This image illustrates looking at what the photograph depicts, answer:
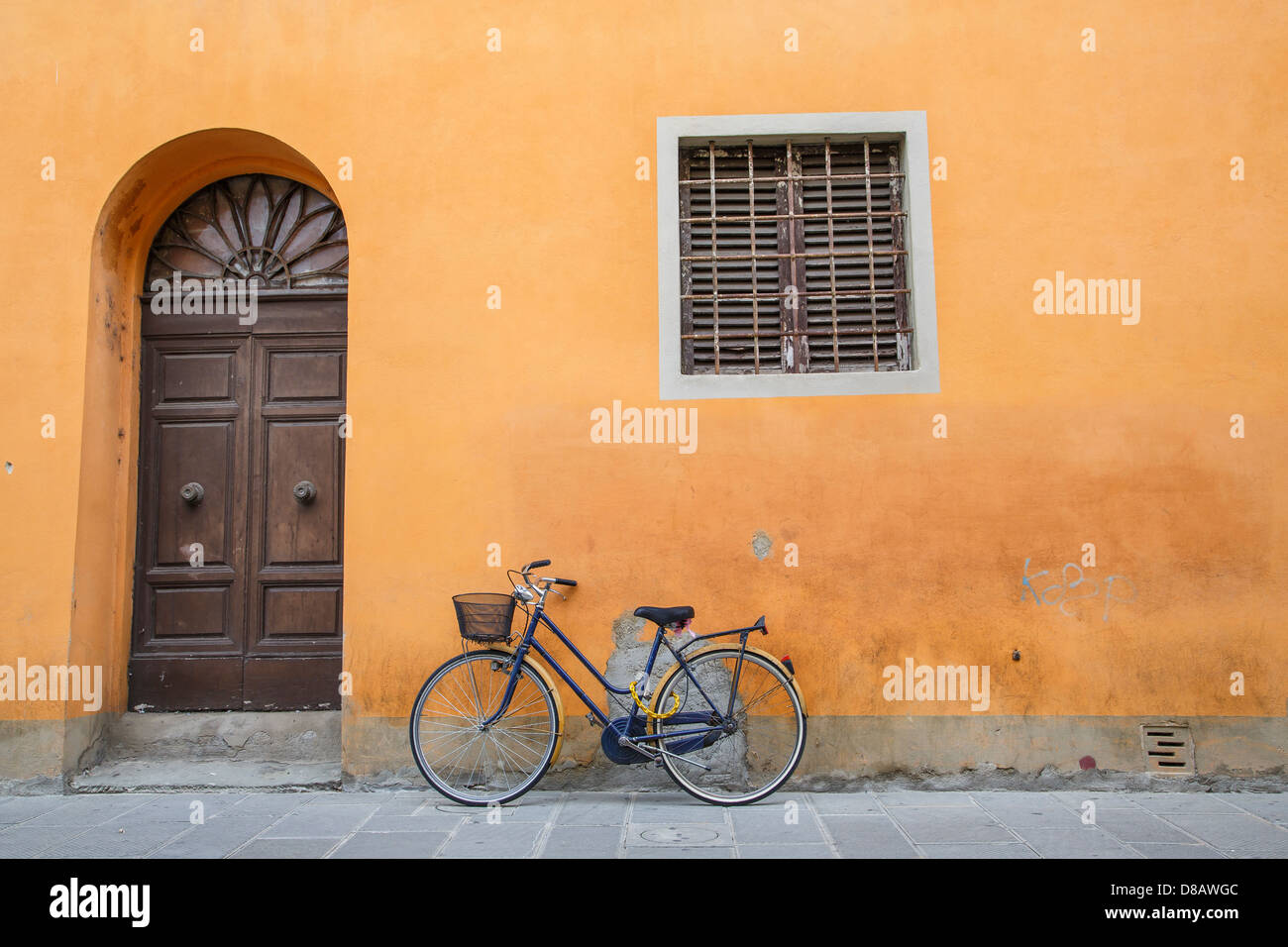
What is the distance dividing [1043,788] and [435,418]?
3745mm

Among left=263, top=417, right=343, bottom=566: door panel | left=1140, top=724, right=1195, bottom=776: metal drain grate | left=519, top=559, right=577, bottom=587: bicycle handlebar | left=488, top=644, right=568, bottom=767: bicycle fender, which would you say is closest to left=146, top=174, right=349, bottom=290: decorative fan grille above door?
left=263, top=417, right=343, bottom=566: door panel

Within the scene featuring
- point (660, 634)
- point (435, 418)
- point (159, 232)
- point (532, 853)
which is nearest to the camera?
point (532, 853)

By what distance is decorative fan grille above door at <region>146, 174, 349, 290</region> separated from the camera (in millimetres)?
5766

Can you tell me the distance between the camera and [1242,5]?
5.29 meters

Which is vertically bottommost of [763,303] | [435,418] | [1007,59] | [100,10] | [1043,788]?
[1043,788]

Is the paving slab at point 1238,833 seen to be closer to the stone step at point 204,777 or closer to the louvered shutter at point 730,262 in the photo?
the louvered shutter at point 730,262

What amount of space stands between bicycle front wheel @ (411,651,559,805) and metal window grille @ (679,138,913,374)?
1991mm

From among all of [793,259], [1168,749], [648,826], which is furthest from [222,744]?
[1168,749]

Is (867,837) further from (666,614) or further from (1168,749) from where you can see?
(1168,749)

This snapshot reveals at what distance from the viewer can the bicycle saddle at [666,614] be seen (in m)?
4.71

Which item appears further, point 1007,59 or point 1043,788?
point 1007,59

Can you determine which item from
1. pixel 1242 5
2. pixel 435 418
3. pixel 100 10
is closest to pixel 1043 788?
pixel 435 418

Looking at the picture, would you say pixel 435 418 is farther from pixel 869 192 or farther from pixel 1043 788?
pixel 1043 788

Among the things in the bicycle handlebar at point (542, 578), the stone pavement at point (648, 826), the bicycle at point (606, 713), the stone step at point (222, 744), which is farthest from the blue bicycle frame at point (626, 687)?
the stone step at point (222, 744)
